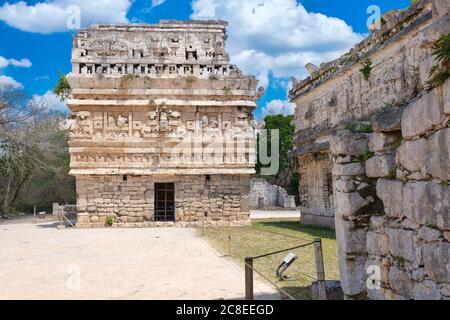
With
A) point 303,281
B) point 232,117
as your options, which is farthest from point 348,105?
point 303,281

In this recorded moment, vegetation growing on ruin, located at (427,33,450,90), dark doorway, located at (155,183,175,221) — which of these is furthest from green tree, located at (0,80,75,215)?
vegetation growing on ruin, located at (427,33,450,90)

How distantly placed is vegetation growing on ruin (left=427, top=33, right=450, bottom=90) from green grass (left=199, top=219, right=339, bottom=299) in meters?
3.06

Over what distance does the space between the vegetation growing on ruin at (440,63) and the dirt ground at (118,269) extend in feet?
12.7

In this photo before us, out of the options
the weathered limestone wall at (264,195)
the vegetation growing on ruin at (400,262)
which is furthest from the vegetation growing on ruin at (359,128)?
the weathered limestone wall at (264,195)

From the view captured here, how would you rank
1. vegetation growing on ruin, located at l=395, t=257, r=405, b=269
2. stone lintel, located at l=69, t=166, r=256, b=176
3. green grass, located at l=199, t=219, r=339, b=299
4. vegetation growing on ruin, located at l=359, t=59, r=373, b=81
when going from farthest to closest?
stone lintel, located at l=69, t=166, r=256, b=176, vegetation growing on ruin, located at l=359, t=59, r=373, b=81, green grass, located at l=199, t=219, r=339, b=299, vegetation growing on ruin, located at l=395, t=257, r=405, b=269

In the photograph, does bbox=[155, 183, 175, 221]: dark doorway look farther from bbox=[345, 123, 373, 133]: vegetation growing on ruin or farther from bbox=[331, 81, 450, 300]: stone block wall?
bbox=[331, 81, 450, 300]: stone block wall

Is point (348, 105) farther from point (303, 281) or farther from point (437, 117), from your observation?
point (437, 117)

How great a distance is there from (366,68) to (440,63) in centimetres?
970

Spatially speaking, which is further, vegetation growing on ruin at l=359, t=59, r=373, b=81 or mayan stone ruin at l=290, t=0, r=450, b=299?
vegetation growing on ruin at l=359, t=59, r=373, b=81

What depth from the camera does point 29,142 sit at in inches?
968

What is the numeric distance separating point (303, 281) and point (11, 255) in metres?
7.37

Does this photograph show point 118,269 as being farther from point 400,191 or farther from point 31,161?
point 31,161

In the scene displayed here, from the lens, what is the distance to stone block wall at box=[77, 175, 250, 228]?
17703mm

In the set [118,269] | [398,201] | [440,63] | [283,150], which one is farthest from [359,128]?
[283,150]
